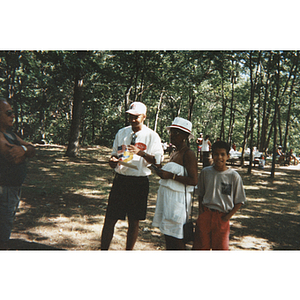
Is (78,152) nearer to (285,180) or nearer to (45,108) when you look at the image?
(45,108)

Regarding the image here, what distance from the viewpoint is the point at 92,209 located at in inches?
181

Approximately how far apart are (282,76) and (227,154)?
3.06 m

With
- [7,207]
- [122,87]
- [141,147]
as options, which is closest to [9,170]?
[7,207]

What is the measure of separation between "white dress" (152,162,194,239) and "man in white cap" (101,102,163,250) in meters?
0.41

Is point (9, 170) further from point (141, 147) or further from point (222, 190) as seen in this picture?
point (222, 190)

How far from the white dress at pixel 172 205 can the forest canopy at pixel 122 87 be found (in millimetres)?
1237

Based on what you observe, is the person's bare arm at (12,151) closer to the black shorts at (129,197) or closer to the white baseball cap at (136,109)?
the black shorts at (129,197)

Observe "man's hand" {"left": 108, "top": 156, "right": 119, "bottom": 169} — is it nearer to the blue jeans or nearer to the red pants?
the red pants

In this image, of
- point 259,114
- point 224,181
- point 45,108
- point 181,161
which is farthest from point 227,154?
point 259,114

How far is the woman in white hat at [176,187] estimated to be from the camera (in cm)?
255

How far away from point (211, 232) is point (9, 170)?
8.69 feet

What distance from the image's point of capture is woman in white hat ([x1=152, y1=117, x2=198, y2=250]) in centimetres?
255

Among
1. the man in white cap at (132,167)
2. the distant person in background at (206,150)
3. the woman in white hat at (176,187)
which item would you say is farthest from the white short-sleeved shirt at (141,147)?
the distant person in background at (206,150)

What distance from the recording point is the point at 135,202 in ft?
9.94
